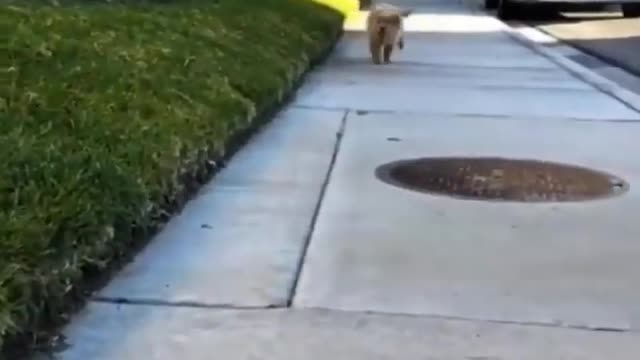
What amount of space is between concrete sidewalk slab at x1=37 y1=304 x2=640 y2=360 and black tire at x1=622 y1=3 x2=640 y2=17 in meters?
20.0

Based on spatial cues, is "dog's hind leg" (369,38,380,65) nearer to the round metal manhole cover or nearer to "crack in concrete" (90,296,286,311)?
A: the round metal manhole cover

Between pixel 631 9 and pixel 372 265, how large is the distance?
64.1ft

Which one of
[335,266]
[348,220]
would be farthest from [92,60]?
[335,266]

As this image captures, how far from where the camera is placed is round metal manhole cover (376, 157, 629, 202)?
7.11 meters

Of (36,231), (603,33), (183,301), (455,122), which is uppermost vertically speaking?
(36,231)

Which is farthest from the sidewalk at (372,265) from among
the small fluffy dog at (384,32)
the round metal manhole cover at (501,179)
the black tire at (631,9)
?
the black tire at (631,9)

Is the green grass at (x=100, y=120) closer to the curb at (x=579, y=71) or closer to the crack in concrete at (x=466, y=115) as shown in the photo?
the crack in concrete at (x=466, y=115)

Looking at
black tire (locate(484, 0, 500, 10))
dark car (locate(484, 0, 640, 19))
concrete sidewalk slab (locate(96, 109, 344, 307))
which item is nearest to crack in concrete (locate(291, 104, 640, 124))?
concrete sidewalk slab (locate(96, 109, 344, 307))

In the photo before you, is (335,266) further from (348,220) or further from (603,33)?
(603,33)

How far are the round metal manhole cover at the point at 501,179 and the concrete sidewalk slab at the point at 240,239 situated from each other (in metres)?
0.48

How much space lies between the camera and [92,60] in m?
7.41

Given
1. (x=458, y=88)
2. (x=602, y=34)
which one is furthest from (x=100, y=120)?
(x=602, y=34)

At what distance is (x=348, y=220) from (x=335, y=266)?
0.88 meters

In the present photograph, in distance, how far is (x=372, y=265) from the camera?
5.46m
